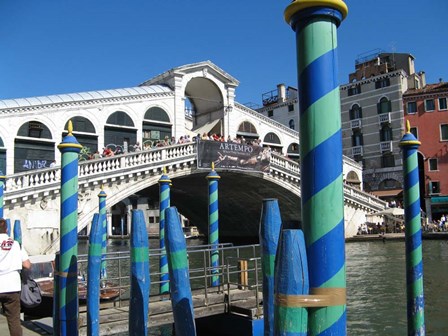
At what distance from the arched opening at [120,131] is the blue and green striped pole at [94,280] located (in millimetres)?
12788

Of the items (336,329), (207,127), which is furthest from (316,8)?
(207,127)

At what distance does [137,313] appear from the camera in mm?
3234

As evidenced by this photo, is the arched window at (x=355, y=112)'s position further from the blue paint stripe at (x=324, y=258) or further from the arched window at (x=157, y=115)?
the blue paint stripe at (x=324, y=258)

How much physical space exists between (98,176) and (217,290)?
8287 mm

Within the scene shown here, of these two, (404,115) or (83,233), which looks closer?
(404,115)

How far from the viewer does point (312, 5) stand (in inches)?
65.6

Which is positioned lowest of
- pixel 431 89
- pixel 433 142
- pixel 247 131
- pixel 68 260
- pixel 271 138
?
pixel 68 260

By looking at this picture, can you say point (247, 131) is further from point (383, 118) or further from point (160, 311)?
point (160, 311)

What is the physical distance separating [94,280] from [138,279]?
1135 millimetres

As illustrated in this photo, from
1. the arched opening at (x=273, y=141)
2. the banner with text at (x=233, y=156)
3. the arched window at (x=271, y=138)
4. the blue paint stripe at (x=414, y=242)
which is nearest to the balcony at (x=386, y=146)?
the arched opening at (x=273, y=141)

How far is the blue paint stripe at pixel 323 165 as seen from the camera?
164 cm

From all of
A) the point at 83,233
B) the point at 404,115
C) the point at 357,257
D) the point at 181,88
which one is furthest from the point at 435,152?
the point at 83,233

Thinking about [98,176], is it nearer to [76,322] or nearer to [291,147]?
[76,322]

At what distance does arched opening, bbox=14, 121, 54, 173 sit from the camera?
1477 centimetres
